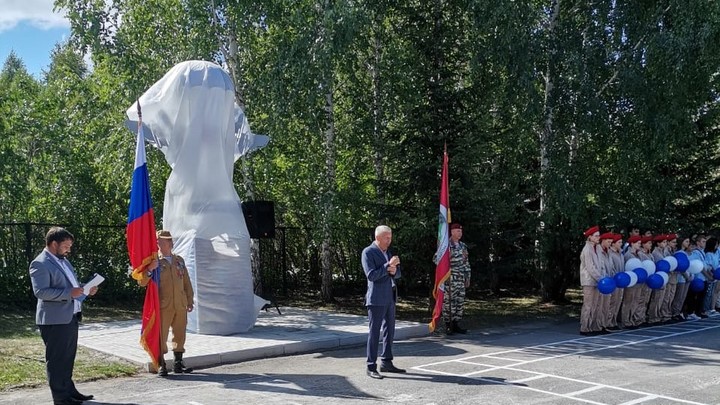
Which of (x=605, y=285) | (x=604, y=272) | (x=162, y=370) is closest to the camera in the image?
(x=162, y=370)

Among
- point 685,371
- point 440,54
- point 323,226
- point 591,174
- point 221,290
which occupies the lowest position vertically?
point 685,371

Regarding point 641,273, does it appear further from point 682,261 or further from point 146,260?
point 146,260

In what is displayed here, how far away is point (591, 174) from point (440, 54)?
5.20 metres

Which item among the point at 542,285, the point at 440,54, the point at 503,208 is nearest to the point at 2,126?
the point at 440,54

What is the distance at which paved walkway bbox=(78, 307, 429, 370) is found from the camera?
439 inches

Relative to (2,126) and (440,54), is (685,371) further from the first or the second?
(2,126)

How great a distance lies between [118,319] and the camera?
1573 centimetres

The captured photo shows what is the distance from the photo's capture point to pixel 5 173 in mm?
17156

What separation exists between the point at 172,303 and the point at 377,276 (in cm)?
278

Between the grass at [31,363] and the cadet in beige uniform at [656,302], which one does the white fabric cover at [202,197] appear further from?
the cadet in beige uniform at [656,302]

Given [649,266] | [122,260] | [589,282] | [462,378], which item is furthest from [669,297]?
[122,260]

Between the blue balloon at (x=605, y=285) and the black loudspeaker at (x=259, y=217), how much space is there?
6.13 meters

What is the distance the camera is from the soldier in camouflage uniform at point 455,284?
1388 centimetres

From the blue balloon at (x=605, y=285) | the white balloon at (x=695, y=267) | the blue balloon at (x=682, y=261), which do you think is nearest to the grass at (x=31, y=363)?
the blue balloon at (x=605, y=285)
